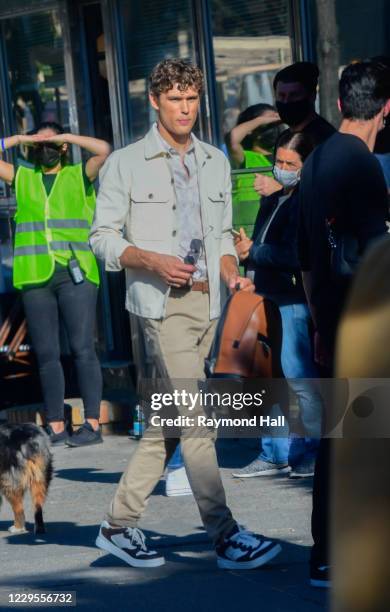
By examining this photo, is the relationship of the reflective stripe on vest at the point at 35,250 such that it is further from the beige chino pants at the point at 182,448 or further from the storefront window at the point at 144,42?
the beige chino pants at the point at 182,448

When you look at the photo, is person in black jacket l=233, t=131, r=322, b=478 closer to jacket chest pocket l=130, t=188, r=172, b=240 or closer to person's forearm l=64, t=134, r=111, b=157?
jacket chest pocket l=130, t=188, r=172, b=240

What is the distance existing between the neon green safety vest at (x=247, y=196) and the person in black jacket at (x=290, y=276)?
1.29 metres

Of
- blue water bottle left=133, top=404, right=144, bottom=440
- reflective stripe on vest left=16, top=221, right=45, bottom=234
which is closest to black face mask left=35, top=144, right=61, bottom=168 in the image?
reflective stripe on vest left=16, top=221, right=45, bottom=234

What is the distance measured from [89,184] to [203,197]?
10.3ft

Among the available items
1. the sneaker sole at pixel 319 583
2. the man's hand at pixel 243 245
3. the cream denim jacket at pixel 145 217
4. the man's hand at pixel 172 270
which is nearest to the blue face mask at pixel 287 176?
the man's hand at pixel 243 245

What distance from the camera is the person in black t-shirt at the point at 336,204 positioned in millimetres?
4887

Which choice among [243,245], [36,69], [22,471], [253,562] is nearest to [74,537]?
[22,471]

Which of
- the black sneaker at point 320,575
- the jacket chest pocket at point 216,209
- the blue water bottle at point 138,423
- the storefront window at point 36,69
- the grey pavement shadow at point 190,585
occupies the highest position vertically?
the storefront window at point 36,69

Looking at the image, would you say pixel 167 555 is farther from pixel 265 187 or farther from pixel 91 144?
pixel 91 144

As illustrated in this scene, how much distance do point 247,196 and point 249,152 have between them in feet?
1.03

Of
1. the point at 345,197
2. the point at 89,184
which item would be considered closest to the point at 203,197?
the point at 345,197

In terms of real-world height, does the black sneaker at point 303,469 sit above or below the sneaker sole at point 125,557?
below

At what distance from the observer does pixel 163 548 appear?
6.04 m

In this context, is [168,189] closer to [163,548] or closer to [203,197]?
[203,197]
